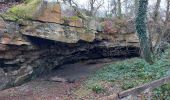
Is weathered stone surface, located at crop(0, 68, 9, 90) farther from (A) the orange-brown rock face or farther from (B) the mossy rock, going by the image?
(A) the orange-brown rock face

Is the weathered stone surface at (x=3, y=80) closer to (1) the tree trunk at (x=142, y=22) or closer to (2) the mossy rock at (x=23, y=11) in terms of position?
(2) the mossy rock at (x=23, y=11)

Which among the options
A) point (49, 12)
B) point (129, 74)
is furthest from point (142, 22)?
point (49, 12)

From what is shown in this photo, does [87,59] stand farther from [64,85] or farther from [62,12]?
[62,12]

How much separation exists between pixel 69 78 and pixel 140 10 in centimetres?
542

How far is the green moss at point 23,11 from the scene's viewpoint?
1197cm

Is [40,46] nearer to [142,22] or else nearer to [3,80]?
[3,80]

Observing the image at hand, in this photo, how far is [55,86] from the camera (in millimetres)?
14547

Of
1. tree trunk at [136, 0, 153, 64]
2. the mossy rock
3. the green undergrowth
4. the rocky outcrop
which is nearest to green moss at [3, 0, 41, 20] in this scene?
the mossy rock

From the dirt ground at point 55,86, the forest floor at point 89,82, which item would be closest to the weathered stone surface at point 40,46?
the dirt ground at point 55,86

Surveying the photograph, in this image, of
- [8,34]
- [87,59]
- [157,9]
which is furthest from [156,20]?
[8,34]

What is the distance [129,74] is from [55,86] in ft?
12.5

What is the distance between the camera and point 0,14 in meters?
11.5

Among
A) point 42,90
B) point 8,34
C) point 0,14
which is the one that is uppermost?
point 0,14

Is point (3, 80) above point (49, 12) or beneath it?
beneath
